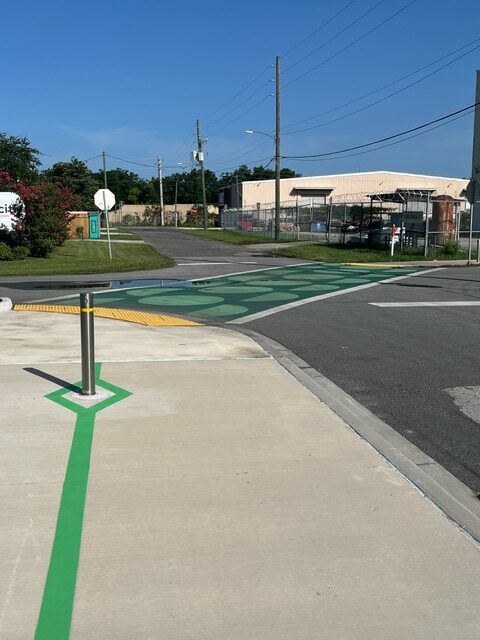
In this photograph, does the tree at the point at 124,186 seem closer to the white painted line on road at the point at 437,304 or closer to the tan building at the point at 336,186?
the tan building at the point at 336,186

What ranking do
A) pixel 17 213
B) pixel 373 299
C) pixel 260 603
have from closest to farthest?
pixel 260 603
pixel 373 299
pixel 17 213

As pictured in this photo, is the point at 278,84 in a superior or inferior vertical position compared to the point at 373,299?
superior

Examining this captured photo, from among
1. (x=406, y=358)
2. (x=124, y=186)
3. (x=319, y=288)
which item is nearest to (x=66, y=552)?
(x=406, y=358)

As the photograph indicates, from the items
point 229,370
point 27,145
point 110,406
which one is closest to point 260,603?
point 110,406

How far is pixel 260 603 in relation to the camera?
297 cm

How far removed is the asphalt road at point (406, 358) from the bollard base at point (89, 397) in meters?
2.42

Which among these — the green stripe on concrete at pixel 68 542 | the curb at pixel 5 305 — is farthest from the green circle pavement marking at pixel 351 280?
the green stripe on concrete at pixel 68 542

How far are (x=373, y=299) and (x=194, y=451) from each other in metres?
10.1

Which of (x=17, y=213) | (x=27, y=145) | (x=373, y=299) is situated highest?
(x=27, y=145)

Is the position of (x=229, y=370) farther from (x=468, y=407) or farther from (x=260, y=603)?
(x=260, y=603)

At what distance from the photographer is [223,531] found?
11.9ft

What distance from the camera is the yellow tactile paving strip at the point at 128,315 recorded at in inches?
421

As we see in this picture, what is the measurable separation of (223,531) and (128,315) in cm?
830

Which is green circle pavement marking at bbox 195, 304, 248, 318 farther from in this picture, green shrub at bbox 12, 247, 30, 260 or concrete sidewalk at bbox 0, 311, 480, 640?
green shrub at bbox 12, 247, 30, 260
